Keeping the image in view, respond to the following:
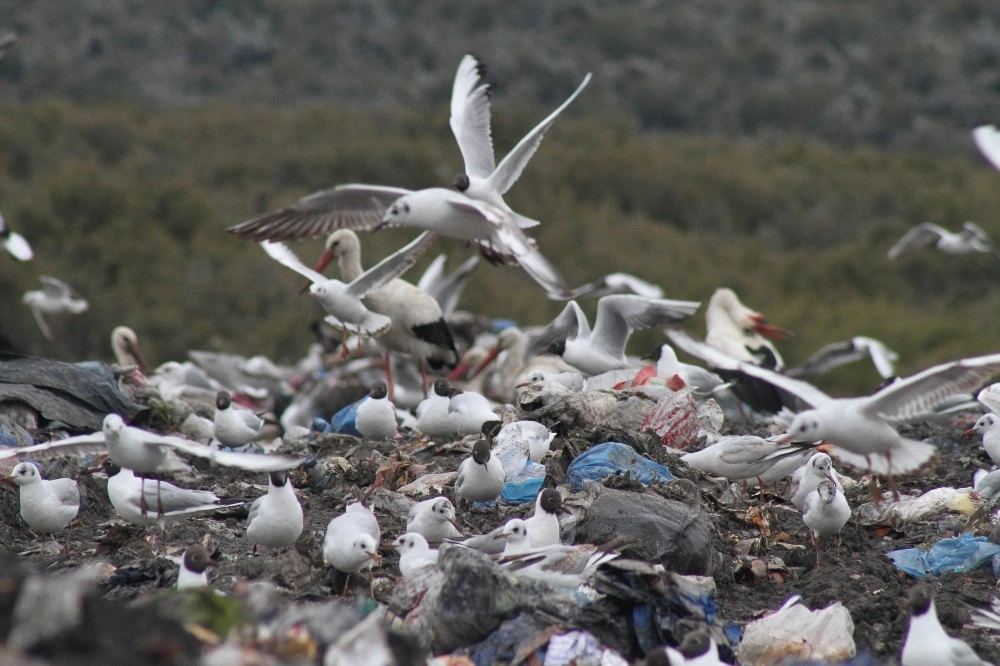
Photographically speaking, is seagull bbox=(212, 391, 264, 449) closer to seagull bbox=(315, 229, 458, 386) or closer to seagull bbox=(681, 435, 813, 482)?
seagull bbox=(315, 229, 458, 386)

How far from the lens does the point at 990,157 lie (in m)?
9.24

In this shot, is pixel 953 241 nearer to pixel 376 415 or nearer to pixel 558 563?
pixel 376 415

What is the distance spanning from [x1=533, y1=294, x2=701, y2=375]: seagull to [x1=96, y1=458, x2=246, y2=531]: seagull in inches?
154

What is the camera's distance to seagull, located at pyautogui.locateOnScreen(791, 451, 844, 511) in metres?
6.72

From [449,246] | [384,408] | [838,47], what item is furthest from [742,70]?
[384,408]

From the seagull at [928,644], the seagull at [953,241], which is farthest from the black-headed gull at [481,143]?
the seagull at [953,241]

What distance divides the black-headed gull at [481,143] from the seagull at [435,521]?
240 cm

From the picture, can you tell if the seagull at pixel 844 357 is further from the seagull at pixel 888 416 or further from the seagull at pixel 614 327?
the seagull at pixel 888 416

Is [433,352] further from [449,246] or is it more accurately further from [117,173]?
[117,173]

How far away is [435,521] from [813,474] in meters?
2.00

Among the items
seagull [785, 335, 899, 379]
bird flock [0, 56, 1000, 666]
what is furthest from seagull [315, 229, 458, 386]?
seagull [785, 335, 899, 379]

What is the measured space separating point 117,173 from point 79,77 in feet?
39.2

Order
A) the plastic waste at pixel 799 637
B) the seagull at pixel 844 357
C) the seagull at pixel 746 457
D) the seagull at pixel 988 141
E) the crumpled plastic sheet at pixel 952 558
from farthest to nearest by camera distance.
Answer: the seagull at pixel 844 357 → the seagull at pixel 988 141 → the seagull at pixel 746 457 → the crumpled plastic sheet at pixel 952 558 → the plastic waste at pixel 799 637

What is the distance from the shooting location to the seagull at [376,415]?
851 cm
